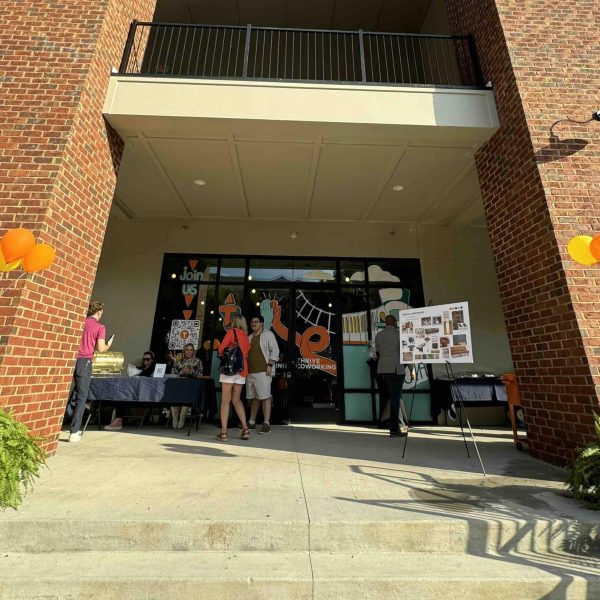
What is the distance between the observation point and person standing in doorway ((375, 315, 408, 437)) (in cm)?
574

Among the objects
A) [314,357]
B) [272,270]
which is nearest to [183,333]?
[272,270]

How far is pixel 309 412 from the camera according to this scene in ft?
23.7

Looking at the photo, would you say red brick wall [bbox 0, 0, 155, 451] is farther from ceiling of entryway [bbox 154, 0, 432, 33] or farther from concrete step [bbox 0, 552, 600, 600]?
ceiling of entryway [bbox 154, 0, 432, 33]

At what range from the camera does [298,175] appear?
6.32m

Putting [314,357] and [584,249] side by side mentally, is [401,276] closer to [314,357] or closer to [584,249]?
[314,357]

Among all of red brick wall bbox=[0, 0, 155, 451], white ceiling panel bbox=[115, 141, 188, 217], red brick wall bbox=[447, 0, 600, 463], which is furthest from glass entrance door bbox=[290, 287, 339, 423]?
red brick wall bbox=[0, 0, 155, 451]

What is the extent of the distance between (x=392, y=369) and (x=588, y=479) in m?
3.17

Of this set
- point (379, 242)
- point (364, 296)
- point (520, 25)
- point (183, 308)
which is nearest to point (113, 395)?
point (183, 308)

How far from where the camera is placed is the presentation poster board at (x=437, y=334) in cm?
387

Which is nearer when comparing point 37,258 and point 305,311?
point 37,258

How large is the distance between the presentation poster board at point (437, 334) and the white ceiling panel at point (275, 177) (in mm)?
3206

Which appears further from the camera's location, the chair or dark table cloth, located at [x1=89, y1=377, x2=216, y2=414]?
dark table cloth, located at [x1=89, y1=377, x2=216, y2=414]

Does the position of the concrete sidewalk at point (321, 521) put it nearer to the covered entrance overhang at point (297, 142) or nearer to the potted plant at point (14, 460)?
the potted plant at point (14, 460)

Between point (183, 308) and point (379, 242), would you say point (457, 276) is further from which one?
point (183, 308)
